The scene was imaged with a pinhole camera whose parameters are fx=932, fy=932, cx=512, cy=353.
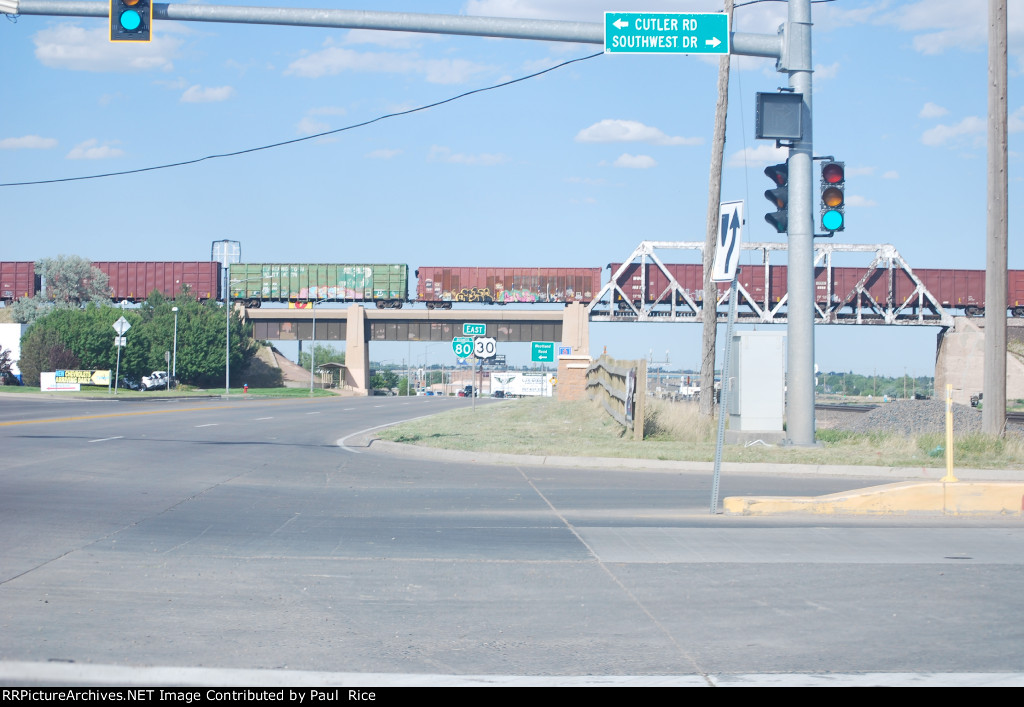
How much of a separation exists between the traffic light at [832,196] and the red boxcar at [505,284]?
62819mm

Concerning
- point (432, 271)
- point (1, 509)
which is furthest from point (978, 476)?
point (432, 271)

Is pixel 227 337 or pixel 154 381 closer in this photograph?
pixel 227 337

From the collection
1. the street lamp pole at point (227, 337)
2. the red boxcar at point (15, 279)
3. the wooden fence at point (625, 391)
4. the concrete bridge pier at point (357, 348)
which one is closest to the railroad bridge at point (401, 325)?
the concrete bridge pier at point (357, 348)

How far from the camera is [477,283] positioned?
78.0 m

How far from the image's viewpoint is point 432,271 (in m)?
78.6

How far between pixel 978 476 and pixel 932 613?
350 inches

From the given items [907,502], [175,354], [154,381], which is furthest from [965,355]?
[907,502]

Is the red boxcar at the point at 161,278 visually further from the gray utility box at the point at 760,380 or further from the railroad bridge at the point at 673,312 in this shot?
the gray utility box at the point at 760,380

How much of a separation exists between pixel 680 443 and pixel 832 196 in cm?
644

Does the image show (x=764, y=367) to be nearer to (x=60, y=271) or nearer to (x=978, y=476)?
(x=978, y=476)

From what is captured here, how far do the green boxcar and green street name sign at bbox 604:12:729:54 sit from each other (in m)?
65.8

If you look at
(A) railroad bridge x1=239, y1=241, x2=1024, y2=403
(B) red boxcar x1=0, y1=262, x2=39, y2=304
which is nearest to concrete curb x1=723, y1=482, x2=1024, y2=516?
(A) railroad bridge x1=239, y1=241, x2=1024, y2=403

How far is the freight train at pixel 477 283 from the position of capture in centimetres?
7175

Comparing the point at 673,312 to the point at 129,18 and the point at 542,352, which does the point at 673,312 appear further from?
the point at 129,18
